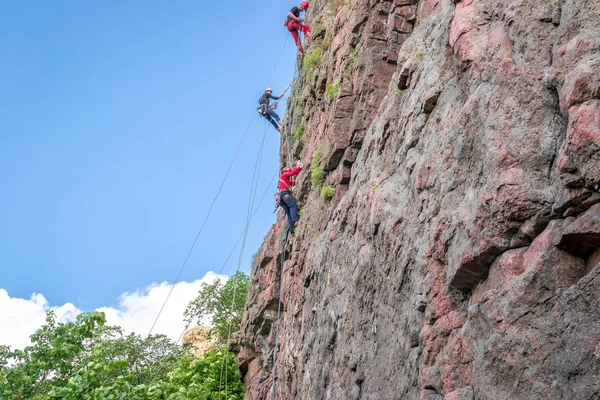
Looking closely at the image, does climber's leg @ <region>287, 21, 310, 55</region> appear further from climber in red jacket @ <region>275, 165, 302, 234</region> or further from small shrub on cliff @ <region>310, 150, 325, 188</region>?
small shrub on cliff @ <region>310, 150, 325, 188</region>

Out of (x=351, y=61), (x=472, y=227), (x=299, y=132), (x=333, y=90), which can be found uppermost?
(x=299, y=132)

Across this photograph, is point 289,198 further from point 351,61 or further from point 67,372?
point 67,372

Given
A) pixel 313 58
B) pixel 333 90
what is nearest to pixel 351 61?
pixel 333 90

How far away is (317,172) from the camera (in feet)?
54.5

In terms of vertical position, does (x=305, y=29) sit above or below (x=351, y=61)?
above

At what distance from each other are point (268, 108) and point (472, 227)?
65.9 ft

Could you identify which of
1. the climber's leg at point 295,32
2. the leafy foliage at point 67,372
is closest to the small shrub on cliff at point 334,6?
the climber's leg at point 295,32

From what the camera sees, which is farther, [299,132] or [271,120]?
[271,120]

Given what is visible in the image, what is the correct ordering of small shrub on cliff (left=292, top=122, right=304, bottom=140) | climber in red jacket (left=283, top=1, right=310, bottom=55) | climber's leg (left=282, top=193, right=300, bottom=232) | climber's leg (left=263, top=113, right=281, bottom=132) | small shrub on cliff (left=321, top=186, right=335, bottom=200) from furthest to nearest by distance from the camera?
climber's leg (left=263, top=113, right=281, bottom=132)
climber in red jacket (left=283, top=1, right=310, bottom=55)
small shrub on cliff (left=292, top=122, right=304, bottom=140)
climber's leg (left=282, top=193, right=300, bottom=232)
small shrub on cliff (left=321, top=186, right=335, bottom=200)

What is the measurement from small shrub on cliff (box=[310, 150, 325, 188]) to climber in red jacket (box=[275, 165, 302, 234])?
1796mm

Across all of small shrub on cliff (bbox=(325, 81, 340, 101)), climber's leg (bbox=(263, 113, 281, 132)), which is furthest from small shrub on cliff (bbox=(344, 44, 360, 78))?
climber's leg (bbox=(263, 113, 281, 132))

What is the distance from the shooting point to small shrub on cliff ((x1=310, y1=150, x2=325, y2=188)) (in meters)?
16.6

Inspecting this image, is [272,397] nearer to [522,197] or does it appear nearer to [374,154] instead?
[374,154]

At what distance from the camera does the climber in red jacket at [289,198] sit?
18.7m
